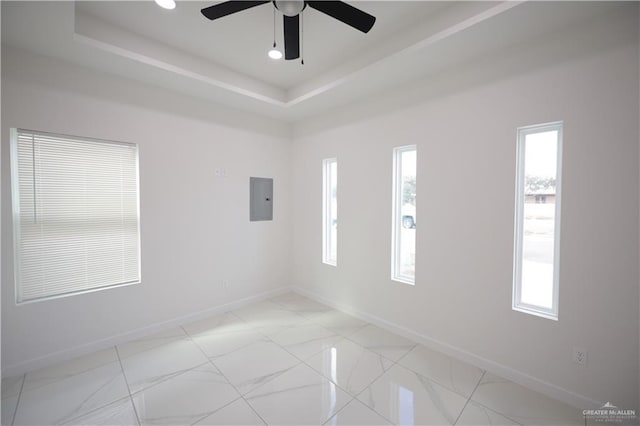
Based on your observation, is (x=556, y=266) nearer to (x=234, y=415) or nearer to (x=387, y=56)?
(x=387, y=56)

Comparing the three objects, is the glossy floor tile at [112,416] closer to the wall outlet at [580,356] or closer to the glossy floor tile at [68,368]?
the glossy floor tile at [68,368]

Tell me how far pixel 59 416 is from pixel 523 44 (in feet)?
15.1

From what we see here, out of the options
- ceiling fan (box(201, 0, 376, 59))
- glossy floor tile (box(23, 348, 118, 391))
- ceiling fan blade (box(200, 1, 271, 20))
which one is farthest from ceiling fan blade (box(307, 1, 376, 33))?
glossy floor tile (box(23, 348, 118, 391))

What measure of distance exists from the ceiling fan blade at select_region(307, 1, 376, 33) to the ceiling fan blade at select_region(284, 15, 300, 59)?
204 millimetres

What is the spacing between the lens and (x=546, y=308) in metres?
2.33

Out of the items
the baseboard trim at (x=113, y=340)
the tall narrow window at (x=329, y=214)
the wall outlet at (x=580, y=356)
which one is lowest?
the baseboard trim at (x=113, y=340)

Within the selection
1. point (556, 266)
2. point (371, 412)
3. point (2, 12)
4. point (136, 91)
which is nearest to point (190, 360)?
point (371, 412)

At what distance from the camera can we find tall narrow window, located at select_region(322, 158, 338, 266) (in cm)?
420

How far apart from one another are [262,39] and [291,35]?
849mm

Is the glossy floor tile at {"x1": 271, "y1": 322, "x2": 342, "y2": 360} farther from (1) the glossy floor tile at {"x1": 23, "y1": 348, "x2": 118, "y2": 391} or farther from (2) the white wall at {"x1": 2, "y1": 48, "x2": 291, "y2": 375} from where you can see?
(1) the glossy floor tile at {"x1": 23, "y1": 348, "x2": 118, "y2": 391}

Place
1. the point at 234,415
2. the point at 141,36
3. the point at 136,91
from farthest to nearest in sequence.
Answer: the point at 136,91 < the point at 141,36 < the point at 234,415

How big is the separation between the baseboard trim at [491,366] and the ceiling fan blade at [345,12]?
298 centimetres

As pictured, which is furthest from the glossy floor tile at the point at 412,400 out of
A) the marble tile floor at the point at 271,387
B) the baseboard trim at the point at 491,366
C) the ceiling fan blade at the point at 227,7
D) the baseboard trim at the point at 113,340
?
the ceiling fan blade at the point at 227,7

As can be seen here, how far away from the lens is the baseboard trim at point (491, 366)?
2.10 meters
